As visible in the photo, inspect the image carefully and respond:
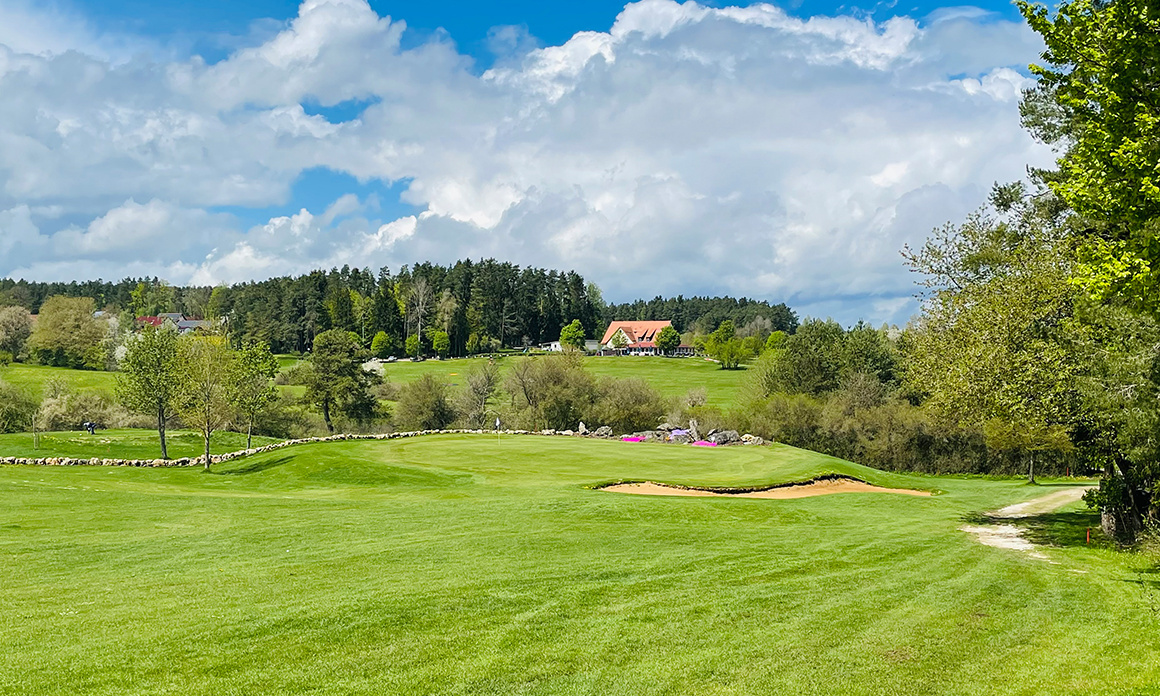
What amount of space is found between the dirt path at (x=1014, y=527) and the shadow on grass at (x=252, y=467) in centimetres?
2865

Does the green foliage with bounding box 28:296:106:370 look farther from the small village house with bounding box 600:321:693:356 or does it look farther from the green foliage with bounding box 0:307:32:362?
the small village house with bounding box 600:321:693:356

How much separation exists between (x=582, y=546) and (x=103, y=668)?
10.1m

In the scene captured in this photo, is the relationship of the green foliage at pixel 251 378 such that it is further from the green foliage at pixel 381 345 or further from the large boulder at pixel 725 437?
the green foliage at pixel 381 345

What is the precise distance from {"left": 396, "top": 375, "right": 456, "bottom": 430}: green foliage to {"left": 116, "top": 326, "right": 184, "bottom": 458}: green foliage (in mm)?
26603

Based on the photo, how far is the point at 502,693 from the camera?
28.6 feet

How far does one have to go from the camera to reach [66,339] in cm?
9588

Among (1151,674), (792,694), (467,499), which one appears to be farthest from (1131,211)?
(467,499)

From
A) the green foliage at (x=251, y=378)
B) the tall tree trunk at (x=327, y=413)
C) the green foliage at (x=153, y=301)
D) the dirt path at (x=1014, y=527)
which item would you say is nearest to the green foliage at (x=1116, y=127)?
the dirt path at (x=1014, y=527)

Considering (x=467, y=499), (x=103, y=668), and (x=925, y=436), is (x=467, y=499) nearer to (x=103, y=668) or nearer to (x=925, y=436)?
(x=103, y=668)

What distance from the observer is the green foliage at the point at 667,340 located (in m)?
159

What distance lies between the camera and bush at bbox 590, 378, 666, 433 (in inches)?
2509

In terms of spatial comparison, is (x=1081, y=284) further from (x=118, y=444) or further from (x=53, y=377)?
(x=53, y=377)

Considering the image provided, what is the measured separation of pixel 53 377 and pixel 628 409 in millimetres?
60132

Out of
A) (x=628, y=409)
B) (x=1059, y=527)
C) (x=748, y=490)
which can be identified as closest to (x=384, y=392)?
(x=628, y=409)
